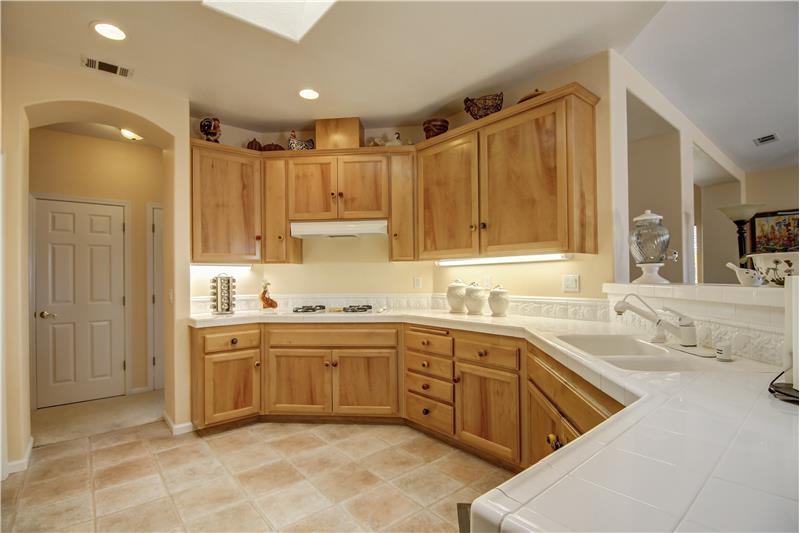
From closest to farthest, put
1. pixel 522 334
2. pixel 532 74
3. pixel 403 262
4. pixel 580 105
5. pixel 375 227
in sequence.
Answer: pixel 522 334 < pixel 580 105 < pixel 532 74 < pixel 375 227 < pixel 403 262

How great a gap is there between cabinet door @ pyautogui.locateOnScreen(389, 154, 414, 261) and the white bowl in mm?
2259

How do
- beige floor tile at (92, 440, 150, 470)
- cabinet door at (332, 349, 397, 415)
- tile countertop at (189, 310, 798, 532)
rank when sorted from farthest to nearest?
cabinet door at (332, 349, 397, 415) → beige floor tile at (92, 440, 150, 470) → tile countertop at (189, 310, 798, 532)

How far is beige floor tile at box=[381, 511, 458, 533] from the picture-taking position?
5.86 feet

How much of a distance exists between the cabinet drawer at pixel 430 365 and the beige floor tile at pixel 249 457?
42.8 inches

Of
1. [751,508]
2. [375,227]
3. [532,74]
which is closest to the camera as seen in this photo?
[751,508]

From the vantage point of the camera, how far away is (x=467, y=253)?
290 centimetres

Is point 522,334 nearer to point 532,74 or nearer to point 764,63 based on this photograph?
point 532,74

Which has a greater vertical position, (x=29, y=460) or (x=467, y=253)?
(x=467, y=253)


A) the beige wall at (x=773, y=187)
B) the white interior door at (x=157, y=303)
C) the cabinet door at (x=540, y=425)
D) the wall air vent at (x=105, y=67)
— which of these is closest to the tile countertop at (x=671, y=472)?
the cabinet door at (x=540, y=425)

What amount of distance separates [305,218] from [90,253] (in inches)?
93.6

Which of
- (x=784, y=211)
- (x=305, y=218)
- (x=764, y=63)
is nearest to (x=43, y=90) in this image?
(x=305, y=218)

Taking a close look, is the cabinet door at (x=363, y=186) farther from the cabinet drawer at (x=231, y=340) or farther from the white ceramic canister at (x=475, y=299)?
the cabinet drawer at (x=231, y=340)

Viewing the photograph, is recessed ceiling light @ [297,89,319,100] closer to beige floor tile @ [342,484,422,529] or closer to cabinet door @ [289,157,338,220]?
cabinet door @ [289,157,338,220]

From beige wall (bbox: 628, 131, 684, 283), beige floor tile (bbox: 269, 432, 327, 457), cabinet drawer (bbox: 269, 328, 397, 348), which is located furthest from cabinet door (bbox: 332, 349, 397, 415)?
beige wall (bbox: 628, 131, 684, 283)
